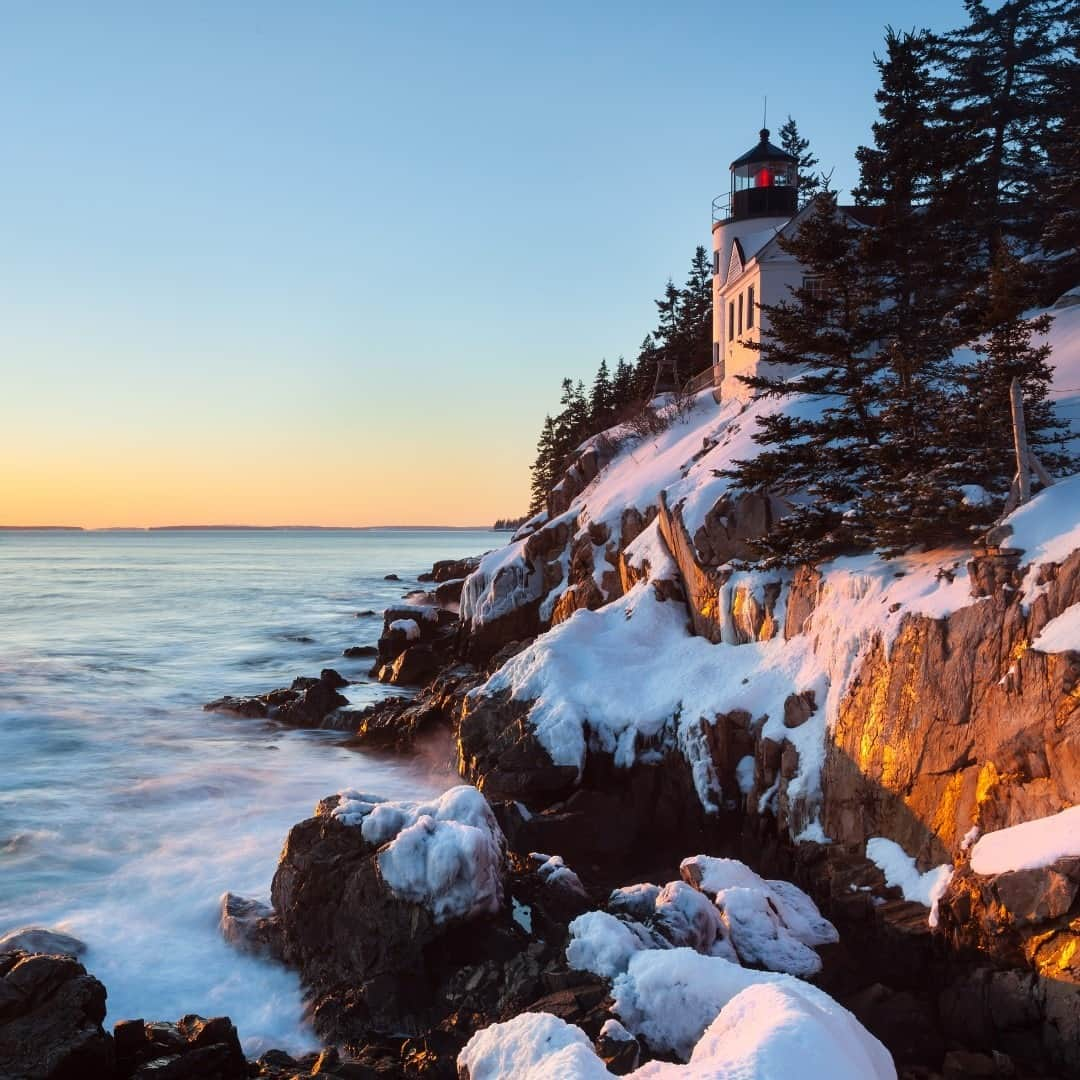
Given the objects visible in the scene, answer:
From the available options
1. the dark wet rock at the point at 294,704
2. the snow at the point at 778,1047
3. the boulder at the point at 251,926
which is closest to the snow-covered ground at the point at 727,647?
the boulder at the point at 251,926

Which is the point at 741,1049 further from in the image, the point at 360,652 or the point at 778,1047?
the point at 360,652

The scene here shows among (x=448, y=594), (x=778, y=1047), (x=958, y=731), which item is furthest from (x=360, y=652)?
(x=778, y=1047)

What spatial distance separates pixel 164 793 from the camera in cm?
2041

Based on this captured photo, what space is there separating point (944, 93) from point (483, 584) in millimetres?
26985

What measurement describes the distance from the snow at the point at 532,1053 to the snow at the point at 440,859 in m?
4.06

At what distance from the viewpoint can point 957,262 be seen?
2262cm

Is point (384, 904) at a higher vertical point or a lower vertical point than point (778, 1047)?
lower

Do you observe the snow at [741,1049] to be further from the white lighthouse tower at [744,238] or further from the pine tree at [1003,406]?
the white lighthouse tower at [744,238]

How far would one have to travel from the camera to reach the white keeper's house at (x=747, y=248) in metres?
34.0

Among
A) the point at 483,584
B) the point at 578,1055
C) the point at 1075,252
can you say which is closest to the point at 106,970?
the point at 578,1055

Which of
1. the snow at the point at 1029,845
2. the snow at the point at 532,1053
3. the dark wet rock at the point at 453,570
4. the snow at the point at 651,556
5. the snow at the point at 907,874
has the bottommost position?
the snow at the point at 907,874

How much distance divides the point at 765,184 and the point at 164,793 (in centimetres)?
3464

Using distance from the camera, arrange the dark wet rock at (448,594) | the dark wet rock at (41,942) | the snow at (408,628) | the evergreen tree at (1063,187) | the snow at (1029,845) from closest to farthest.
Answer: the snow at (1029,845)
the dark wet rock at (41,942)
the evergreen tree at (1063,187)
the snow at (408,628)
the dark wet rock at (448,594)

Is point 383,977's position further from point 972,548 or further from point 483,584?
point 483,584
